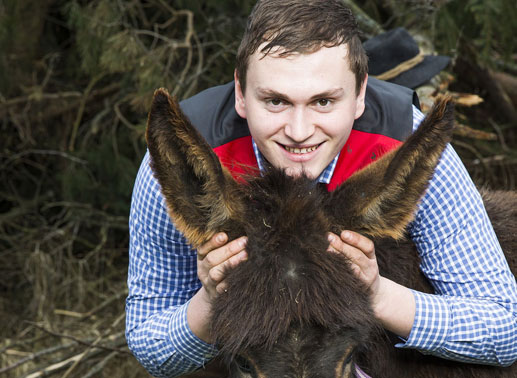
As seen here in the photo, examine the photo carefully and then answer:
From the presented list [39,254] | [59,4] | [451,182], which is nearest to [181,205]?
[451,182]

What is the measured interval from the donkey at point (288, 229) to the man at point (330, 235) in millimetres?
65

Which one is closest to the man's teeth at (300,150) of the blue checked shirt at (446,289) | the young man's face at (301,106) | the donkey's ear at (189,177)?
the young man's face at (301,106)

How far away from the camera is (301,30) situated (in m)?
2.17

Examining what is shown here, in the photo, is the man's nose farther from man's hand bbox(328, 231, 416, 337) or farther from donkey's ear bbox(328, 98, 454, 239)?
man's hand bbox(328, 231, 416, 337)

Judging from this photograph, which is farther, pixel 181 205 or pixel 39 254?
pixel 39 254

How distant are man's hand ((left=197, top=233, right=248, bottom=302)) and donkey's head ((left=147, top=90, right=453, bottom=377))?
24mm

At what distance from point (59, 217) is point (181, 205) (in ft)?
13.5

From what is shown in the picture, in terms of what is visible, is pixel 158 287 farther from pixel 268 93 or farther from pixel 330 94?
pixel 330 94

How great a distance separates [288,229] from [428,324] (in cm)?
67

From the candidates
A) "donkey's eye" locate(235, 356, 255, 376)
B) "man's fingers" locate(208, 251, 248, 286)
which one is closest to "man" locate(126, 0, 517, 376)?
"man's fingers" locate(208, 251, 248, 286)

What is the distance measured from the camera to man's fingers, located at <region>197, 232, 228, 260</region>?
6.31ft

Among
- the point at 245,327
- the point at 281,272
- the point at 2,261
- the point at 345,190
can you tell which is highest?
the point at 345,190

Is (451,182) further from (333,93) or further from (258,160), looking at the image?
(258,160)

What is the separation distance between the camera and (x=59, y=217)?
5.66 meters
